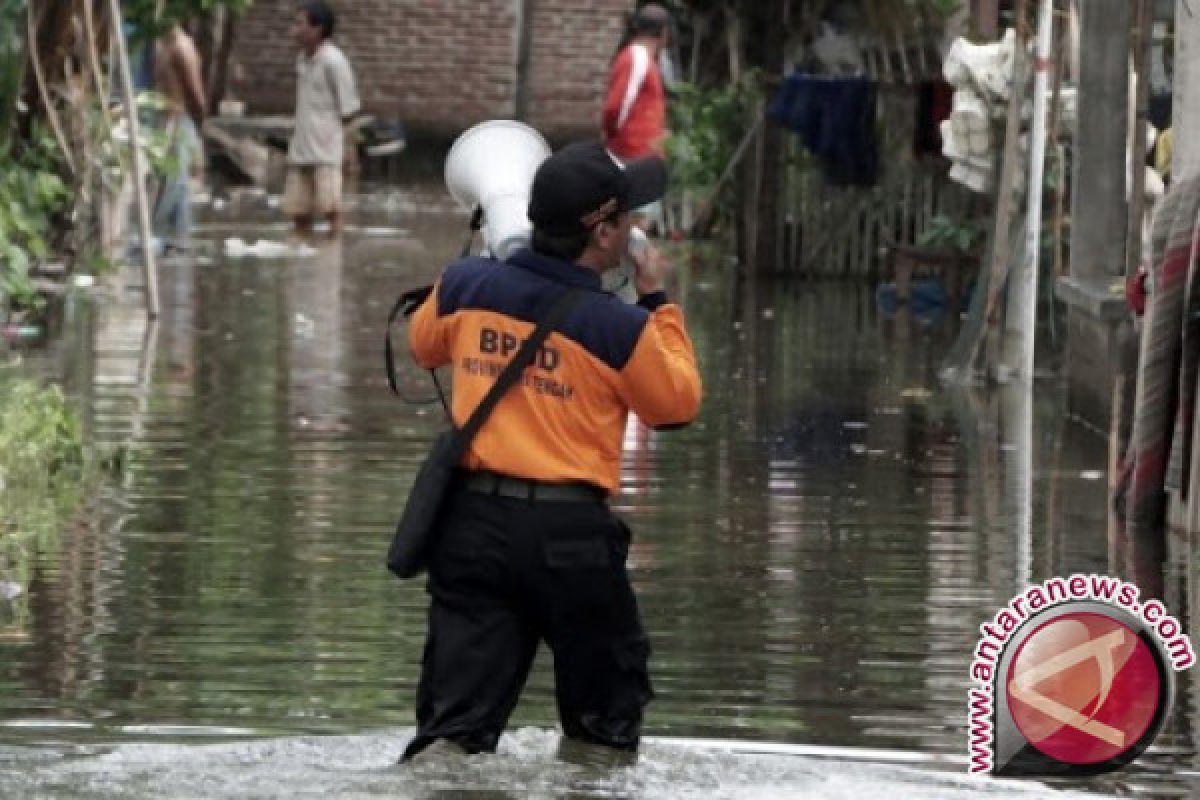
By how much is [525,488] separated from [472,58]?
107 feet

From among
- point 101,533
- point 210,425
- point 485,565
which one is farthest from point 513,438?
point 210,425

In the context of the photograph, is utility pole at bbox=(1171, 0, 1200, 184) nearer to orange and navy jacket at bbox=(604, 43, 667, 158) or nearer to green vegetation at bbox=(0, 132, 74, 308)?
green vegetation at bbox=(0, 132, 74, 308)

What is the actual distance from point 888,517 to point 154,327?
742 centimetres

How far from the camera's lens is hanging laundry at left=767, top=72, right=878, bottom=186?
22766mm

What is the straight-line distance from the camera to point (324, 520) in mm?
12188

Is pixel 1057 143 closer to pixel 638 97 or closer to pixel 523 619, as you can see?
pixel 638 97

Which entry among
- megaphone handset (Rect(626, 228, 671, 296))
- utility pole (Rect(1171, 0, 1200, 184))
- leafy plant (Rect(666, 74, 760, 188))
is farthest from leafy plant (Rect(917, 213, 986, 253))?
megaphone handset (Rect(626, 228, 671, 296))

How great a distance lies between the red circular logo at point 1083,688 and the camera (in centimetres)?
791

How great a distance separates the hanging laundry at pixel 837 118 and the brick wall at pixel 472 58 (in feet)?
55.0

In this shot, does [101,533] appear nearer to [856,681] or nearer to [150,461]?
[150,461]

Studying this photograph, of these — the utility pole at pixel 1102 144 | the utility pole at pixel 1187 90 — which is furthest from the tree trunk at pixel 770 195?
the utility pole at pixel 1187 90

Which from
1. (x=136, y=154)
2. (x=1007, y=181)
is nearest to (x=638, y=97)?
(x=136, y=154)

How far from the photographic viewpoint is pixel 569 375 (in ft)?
25.1

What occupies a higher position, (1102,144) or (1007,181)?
(1102,144)
